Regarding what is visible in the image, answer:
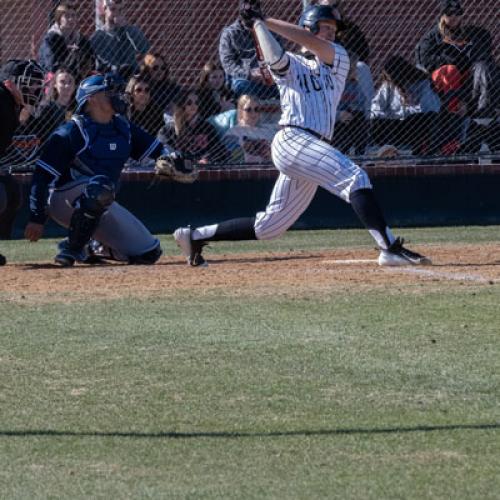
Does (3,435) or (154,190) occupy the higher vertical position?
(3,435)

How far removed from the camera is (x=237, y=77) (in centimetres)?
1240

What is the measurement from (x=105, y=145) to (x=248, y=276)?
1569mm

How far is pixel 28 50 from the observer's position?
12.4 m

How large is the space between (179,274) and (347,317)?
7.32 feet

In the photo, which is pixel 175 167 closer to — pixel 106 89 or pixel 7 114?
pixel 106 89

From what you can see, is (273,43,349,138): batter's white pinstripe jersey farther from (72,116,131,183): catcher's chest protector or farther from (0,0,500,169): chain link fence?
(0,0,500,169): chain link fence

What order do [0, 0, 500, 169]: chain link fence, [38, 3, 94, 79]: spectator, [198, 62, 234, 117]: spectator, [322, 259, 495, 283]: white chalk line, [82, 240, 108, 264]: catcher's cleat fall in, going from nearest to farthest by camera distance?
[322, 259, 495, 283]: white chalk line, [82, 240, 108, 264]: catcher's cleat, [38, 3, 94, 79]: spectator, [0, 0, 500, 169]: chain link fence, [198, 62, 234, 117]: spectator

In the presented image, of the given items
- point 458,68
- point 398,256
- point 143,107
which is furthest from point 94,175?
point 458,68

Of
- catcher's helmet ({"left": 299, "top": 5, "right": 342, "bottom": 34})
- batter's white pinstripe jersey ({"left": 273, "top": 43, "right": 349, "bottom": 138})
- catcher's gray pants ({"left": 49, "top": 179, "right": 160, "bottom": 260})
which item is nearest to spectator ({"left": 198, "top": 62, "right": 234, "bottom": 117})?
catcher's gray pants ({"left": 49, "top": 179, "right": 160, "bottom": 260})

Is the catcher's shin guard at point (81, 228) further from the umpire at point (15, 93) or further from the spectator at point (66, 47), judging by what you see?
the spectator at point (66, 47)

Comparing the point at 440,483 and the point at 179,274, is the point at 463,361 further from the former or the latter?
the point at 179,274

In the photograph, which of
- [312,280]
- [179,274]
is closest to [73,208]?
[179,274]

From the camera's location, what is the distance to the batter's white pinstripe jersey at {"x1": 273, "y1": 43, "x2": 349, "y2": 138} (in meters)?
8.06

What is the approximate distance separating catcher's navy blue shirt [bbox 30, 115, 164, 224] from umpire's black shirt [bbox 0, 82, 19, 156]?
281mm
